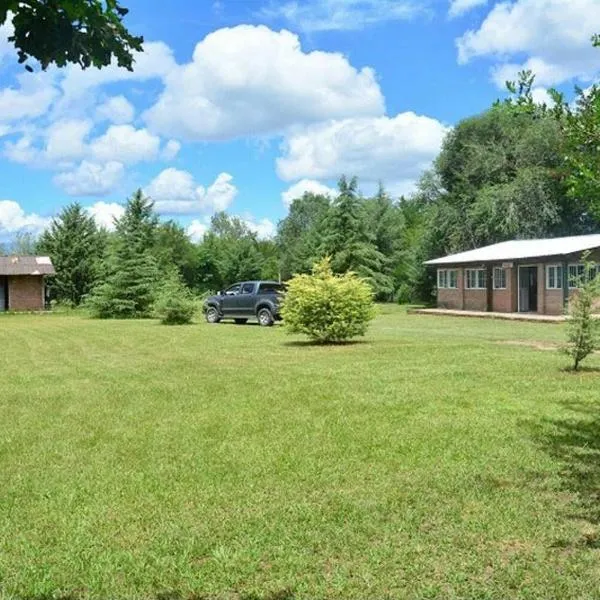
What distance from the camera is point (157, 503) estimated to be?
17.0 ft

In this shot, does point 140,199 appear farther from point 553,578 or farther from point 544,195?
point 553,578

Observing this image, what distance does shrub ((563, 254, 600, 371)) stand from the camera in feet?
36.8

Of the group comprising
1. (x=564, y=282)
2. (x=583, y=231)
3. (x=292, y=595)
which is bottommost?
(x=292, y=595)

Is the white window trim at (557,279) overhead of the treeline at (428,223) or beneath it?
beneath

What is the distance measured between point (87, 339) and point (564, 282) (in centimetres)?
1851

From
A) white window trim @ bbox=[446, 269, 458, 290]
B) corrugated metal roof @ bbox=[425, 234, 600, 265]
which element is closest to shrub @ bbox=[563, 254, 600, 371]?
corrugated metal roof @ bbox=[425, 234, 600, 265]

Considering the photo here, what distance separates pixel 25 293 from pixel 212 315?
1848 centimetres

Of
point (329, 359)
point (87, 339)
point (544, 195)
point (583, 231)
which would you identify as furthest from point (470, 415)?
point (583, 231)

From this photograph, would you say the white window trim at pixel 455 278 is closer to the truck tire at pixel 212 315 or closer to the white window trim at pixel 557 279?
the white window trim at pixel 557 279

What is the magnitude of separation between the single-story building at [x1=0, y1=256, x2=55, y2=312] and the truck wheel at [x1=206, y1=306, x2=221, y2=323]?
16.4 meters

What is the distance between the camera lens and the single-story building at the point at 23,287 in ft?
132

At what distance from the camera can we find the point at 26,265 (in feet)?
132

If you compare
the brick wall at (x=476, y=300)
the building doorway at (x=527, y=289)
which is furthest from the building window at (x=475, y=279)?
the building doorway at (x=527, y=289)

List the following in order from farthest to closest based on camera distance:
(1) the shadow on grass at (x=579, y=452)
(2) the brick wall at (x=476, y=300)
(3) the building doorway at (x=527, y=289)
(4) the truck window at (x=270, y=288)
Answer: (2) the brick wall at (x=476, y=300) < (3) the building doorway at (x=527, y=289) < (4) the truck window at (x=270, y=288) < (1) the shadow on grass at (x=579, y=452)
